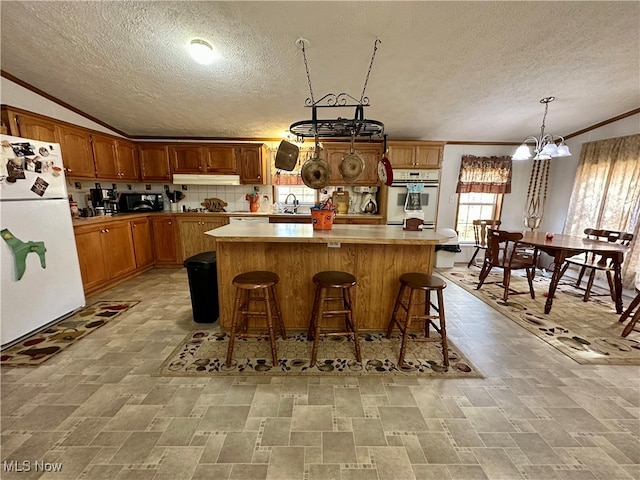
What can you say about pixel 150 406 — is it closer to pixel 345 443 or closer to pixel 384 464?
pixel 345 443

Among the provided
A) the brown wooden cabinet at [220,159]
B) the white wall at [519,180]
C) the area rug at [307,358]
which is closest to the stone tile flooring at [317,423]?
the area rug at [307,358]

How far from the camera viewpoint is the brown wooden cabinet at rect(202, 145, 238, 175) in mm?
4582

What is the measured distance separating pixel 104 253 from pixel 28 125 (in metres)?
1.61

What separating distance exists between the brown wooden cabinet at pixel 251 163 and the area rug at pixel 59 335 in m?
2.60

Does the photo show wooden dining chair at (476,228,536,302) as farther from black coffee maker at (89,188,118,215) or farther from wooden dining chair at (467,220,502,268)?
black coffee maker at (89,188,118,215)

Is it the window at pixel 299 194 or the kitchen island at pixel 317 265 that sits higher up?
the window at pixel 299 194

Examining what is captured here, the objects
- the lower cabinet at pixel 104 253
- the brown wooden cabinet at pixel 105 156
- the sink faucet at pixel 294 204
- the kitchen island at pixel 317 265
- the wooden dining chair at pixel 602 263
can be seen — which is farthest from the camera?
the sink faucet at pixel 294 204

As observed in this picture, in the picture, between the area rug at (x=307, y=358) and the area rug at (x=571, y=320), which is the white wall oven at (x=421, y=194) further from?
the area rug at (x=307, y=358)

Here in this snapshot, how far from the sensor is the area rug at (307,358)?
1990 mm

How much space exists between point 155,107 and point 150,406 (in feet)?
12.1

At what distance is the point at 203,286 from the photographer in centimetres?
264

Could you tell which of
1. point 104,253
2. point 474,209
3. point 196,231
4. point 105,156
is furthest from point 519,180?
point 105,156

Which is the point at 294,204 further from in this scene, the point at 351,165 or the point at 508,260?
the point at 508,260

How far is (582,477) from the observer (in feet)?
4.15
